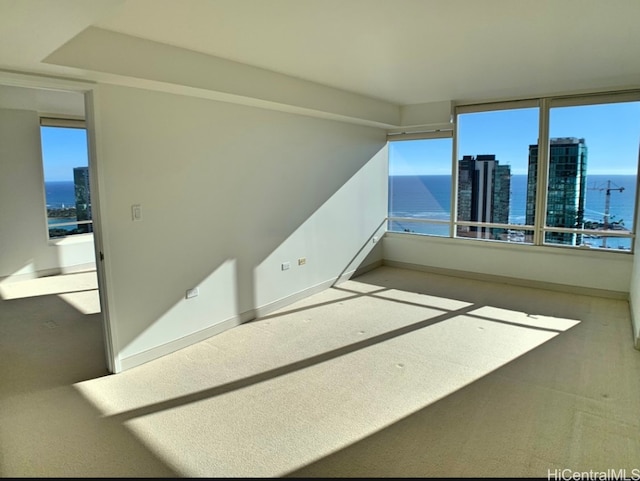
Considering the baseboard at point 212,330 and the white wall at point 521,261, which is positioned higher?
the white wall at point 521,261

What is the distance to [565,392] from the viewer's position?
3018mm

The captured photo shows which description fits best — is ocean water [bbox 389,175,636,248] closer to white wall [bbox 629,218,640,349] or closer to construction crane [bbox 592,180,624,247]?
construction crane [bbox 592,180,624,247]

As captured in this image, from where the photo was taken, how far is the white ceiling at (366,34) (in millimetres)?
2262

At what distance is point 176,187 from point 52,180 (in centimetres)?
436

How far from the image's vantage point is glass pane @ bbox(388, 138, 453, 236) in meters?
6.55

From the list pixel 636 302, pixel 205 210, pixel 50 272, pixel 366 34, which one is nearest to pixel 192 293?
pixel 205 210

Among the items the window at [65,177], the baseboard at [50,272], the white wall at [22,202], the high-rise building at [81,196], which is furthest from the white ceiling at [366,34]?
the high-rise building at [81,196]

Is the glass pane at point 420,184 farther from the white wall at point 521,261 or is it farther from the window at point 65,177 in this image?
the window at point 65,177

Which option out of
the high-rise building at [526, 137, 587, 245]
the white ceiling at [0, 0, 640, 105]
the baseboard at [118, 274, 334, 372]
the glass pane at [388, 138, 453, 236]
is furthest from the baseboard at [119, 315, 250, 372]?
the high-rise building at [526, 137, 587, 245]

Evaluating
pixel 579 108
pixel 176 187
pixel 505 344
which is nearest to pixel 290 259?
Result: pixel 176 187

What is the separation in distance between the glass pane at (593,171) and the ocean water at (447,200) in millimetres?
11

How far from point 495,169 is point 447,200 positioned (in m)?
0.85

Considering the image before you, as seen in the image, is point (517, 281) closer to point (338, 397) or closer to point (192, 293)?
point (338, 397)

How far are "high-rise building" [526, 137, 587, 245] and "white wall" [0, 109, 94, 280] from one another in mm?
7255
